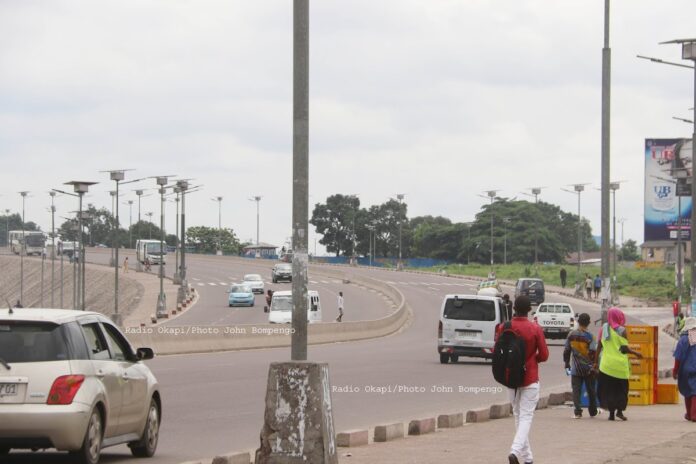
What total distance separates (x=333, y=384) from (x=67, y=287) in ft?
355

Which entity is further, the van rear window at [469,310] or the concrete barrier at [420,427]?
the van rear window at [469,310]

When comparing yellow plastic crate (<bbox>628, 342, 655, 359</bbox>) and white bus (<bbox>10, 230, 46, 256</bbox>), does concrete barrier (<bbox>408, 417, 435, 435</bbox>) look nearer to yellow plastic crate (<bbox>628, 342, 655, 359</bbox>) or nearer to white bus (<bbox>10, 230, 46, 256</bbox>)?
yellow plastic crate (<bbox>628, 342, 655, 359</bbox>)

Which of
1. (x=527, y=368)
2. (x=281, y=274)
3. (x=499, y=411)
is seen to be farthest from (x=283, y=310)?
(x=281, y=274)

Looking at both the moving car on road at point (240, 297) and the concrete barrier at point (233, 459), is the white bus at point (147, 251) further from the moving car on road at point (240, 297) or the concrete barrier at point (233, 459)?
the concrete barrier at point (233, 459)

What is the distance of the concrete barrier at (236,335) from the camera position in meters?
37.2

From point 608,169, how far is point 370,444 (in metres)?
12.7

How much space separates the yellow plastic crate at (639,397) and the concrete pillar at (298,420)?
12.9 meters

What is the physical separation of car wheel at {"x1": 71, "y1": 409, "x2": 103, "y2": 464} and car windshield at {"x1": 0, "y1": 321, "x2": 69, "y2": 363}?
667 mm

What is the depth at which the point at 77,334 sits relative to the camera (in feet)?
39.9

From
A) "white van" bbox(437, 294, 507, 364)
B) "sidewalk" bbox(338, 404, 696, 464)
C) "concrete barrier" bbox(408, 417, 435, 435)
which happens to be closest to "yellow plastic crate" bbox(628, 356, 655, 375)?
"sidewalk" bbox(338, 404, 696, 464)

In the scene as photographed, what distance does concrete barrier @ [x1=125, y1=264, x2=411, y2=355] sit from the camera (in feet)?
122

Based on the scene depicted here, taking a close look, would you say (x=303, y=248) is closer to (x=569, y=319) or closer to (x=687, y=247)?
(x=569, y=319)

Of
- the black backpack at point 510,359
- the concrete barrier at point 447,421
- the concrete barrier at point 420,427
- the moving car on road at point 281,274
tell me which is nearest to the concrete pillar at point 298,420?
the black backpack at point 510,359

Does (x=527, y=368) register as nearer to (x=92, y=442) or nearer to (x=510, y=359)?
(x=510, y=359)
